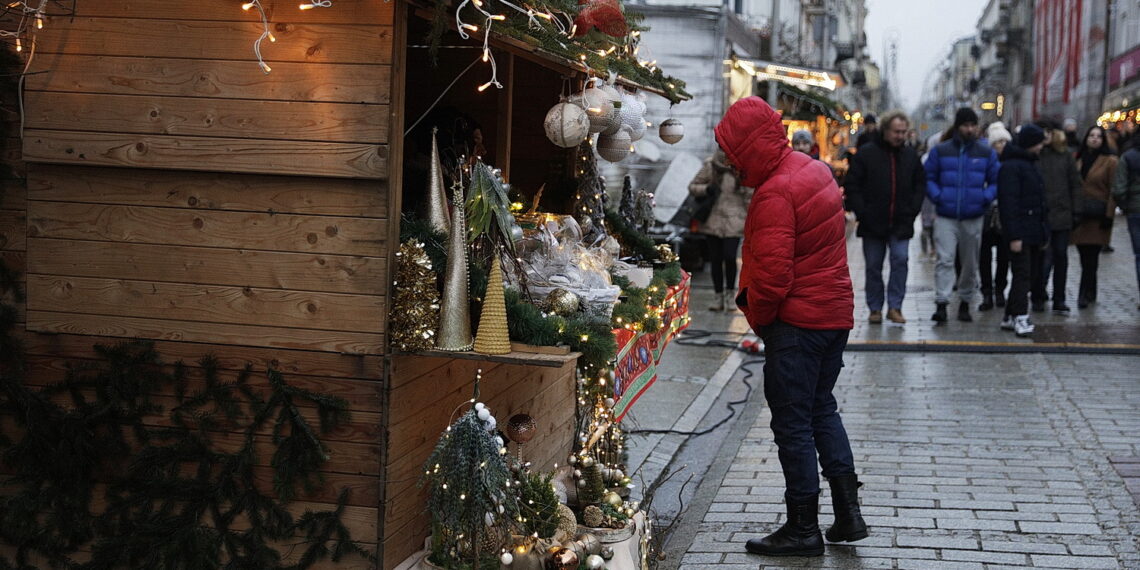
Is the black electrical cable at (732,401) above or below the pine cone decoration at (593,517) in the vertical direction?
below

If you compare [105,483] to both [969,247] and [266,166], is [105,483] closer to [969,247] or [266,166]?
[266,166]

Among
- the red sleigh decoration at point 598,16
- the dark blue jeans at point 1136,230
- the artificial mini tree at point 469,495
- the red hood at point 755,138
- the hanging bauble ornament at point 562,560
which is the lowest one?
the hanging bauble ornament at point 562,560

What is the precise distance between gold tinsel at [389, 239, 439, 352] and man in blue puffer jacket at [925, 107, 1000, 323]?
8.66m

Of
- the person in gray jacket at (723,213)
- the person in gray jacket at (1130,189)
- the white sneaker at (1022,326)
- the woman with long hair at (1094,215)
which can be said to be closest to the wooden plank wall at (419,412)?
the person in gray jacket at (723,213)

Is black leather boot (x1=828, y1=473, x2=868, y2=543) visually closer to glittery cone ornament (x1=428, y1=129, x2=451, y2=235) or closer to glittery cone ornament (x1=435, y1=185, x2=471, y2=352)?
→ glittery cone ornament (x1=435, y1=185, x2=471, y2=352)

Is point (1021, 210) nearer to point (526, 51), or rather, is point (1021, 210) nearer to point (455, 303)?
point (526, 51)

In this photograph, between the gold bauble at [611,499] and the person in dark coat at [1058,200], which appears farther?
the person in dark coat at [1058,200]

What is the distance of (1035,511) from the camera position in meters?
6.09

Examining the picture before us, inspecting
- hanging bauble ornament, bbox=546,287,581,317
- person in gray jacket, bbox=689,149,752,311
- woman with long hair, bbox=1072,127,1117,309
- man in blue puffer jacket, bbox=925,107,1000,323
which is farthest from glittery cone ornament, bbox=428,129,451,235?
woman with long hair, bbox=1072,127,1117,309

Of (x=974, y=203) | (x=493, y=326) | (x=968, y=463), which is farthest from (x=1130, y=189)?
(x=493, y=326)

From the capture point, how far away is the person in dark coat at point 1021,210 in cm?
1141

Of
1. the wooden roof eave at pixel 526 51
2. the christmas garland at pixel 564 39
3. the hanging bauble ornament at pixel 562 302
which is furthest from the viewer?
the hanging bauble ornament at pixel 562 302

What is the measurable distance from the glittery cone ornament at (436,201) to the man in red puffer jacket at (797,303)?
1.47 metres

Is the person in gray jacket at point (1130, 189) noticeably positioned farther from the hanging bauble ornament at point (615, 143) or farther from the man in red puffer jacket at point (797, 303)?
the man in red puffer jacket at point (797, 303)
